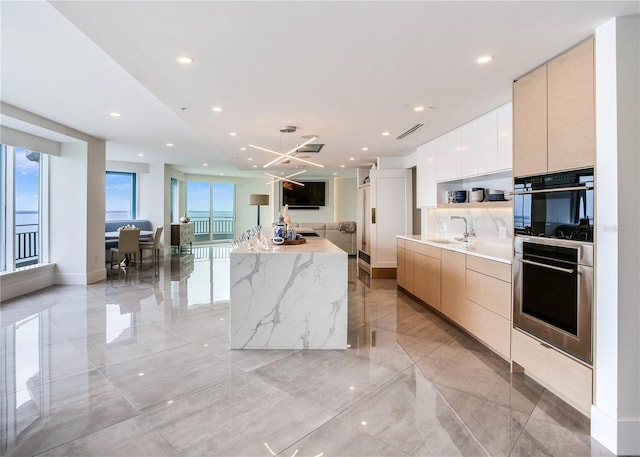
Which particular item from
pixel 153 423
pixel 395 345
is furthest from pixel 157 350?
pixel 395 345

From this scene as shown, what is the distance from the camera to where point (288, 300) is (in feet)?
10.2

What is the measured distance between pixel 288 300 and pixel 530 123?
2483 mm

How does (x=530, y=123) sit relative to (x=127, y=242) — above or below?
above

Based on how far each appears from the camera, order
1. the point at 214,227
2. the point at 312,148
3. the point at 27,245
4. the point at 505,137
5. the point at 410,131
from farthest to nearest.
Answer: the point at 214,227, the point at 312,148, the point at 27,245, the point at 410,131, the point at 505,137

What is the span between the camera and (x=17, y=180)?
17.1 ft

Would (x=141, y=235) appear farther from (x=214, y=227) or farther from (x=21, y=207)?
(x=214, y=227)

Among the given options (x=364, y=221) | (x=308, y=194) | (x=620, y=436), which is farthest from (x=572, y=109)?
(x=308, y=194)

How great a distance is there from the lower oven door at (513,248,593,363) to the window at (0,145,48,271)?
677 cm

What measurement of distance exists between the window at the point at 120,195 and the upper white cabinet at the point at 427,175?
7.83 metres

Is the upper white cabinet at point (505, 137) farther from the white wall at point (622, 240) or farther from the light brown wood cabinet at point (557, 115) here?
the white wall at point (622, 240)

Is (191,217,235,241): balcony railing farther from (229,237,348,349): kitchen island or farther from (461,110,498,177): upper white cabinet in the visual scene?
(461,110,498,177): upper white cabinet

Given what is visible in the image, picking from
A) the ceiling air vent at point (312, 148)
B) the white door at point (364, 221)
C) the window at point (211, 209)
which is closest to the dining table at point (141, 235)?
the window at point (211, 209)

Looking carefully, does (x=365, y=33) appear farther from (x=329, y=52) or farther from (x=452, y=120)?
(x=452, y=120)

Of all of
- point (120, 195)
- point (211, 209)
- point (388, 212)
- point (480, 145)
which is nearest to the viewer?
point (480, 145)
